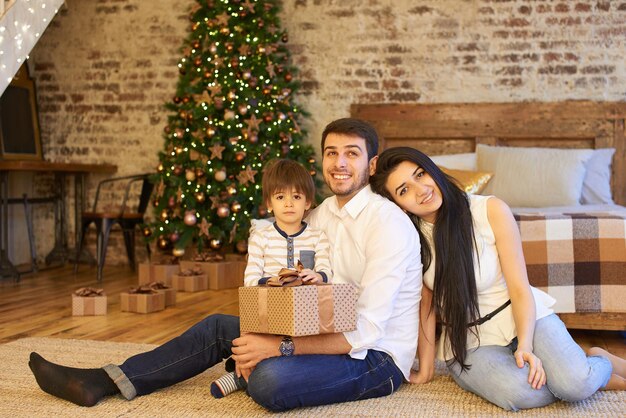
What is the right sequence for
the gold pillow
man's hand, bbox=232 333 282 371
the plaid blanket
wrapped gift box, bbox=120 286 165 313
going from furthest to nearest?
1. the gold pillow
2. wrapped gift box, bbox=120 286 165 313
3. the plaid blanket
4. man's hand, bbox=232 333 282 371

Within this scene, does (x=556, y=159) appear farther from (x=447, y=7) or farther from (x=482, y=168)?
(x=447, y=7)

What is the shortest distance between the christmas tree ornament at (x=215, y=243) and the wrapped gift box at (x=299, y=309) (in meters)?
3.48

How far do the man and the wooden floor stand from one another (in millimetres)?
1118

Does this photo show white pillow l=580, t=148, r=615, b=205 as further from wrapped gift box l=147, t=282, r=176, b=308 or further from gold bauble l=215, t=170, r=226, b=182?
wrapped gift box l=147, t=282, r=176, b=308

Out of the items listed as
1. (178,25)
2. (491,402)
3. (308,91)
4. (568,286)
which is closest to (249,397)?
(491,402)

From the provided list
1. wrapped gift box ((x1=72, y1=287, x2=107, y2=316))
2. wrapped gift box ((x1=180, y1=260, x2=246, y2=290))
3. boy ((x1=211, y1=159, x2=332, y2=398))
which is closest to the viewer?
boy ((x1=211, y1=159, x2=332, y2=398))

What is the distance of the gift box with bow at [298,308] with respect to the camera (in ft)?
7.34

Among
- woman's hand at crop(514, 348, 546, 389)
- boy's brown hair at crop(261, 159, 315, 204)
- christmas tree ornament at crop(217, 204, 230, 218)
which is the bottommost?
woman's hand at crop(514, 348, 546, 389)

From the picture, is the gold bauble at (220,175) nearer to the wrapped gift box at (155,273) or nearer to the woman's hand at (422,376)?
the wrapped gift box at (155,273)

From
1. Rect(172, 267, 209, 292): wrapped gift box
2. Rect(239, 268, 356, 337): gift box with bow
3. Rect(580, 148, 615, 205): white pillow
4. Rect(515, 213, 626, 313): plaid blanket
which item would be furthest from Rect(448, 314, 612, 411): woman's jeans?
Rect(172, 267, 209, 292): wrapped gift box

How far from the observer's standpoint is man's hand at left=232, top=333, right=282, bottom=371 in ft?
7.77

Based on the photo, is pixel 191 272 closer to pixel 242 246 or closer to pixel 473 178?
pixel 242 246

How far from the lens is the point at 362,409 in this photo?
8.07ft

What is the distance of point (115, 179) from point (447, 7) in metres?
3.13
